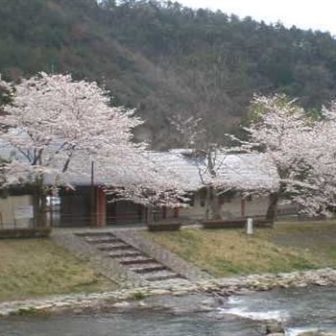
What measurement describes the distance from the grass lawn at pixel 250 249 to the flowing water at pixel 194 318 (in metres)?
4.64

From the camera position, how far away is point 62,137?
2942cm

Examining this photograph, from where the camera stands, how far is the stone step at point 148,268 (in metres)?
26.0

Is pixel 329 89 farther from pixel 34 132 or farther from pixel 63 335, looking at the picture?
pixel 63 335

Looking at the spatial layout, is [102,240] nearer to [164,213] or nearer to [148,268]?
[148,268]

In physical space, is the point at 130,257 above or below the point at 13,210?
below

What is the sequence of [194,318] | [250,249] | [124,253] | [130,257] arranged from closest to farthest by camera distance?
[194,318] < [130,257] < [124,253] < [250,249]

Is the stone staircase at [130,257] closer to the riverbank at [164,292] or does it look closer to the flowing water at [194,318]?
the riverbank at [164,292]

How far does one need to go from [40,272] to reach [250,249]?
10650mm

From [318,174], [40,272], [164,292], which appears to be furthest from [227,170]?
[40,272]

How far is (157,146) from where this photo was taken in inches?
2296

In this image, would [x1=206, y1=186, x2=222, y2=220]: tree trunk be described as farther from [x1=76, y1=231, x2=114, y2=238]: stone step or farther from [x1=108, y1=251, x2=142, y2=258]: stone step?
[x1=108, y1=251, x2=142, y2=258]: stone step

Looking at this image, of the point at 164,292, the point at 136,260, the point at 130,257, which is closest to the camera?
the point at 164,292

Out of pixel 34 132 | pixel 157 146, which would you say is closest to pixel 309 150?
pixel 34 132

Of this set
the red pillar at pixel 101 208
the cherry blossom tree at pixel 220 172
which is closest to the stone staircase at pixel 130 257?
the red pillar at pixel 101 208
